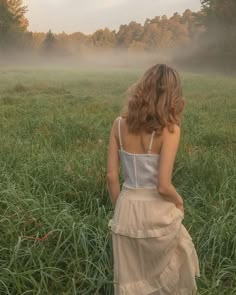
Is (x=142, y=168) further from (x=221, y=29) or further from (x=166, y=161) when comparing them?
(x=221, y=29)

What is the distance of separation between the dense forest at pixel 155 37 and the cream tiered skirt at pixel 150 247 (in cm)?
4392

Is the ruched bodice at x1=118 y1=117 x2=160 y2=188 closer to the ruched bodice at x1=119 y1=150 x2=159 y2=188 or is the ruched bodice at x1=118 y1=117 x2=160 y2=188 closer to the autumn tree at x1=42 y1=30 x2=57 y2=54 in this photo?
the ruched bodice at x1=119 y1=150 x2=159 y2=188

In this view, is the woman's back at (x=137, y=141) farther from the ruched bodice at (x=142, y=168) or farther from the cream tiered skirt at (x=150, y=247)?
the cream tiered skirt at (x=150, y=247)

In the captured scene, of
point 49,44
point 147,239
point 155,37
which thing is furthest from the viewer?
point 155,37

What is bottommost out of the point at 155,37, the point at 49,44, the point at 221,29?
the point at 49,44

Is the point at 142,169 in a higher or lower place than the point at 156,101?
lower

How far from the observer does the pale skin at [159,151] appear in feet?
9.92

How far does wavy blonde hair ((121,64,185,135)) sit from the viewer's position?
302cm

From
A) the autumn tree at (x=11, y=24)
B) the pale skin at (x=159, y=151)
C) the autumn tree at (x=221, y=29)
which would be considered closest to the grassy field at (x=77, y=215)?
the pale skin at (x=159, y=151)

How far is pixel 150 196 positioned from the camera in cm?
315

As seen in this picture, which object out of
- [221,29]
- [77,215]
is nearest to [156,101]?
[77,215]

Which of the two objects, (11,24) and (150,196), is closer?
(150,196)

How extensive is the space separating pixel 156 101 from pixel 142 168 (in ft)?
1.45

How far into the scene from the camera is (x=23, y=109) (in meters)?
11.6
